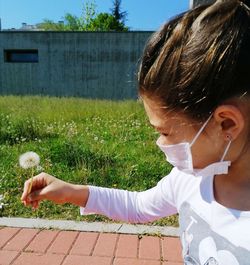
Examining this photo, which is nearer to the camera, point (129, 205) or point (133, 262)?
point (129, 205)

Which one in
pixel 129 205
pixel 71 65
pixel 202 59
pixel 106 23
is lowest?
pixel 129 205

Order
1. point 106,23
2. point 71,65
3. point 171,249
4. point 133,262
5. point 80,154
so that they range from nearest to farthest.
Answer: point 133,262, point 171,249, point 80,154, point 71,65, point 106,23

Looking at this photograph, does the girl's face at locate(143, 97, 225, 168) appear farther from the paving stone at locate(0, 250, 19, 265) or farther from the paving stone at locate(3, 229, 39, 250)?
the paving stone at locate(3, 229, 39, 250)

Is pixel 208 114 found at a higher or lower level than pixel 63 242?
higher

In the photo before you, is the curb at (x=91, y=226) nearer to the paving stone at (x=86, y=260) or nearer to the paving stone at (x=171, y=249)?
the paving stone at (x=171, y=249)

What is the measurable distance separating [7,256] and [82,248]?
520 mm

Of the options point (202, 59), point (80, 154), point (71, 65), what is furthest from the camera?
point (71, 65)

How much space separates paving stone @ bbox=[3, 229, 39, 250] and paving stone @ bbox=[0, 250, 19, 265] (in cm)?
5

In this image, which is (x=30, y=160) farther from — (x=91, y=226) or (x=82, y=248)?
(x=91, y=226)

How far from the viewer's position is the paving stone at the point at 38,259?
248cm

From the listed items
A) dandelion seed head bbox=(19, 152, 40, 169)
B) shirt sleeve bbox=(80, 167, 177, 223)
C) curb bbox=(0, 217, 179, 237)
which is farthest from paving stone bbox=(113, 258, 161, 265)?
shirt sleeve bbox=(80, 167, 177, 223)

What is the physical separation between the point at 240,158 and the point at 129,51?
20742mm

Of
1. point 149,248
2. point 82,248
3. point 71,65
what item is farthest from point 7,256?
point 71,65

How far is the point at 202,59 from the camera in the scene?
0.86 m
